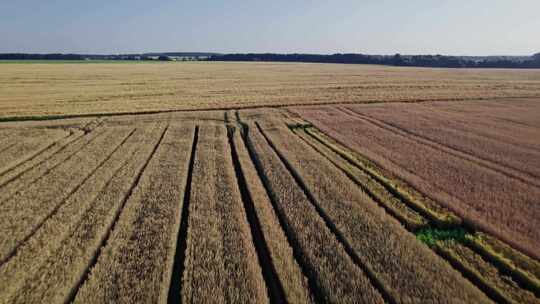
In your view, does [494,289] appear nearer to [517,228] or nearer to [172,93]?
[517,228]

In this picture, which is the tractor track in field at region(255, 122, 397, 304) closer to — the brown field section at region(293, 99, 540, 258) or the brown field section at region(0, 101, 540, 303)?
the brown field section at region(0, 101, 540, 303)

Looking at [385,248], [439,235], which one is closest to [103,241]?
[385,248]

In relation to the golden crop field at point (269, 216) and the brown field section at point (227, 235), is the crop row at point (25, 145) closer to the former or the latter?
the golden crop field at point (269, 216)

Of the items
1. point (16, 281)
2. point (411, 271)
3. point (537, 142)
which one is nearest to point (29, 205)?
point (16, 281)

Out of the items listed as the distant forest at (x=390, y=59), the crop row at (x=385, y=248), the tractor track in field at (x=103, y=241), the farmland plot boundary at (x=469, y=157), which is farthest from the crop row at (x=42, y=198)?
the distant forest at (x=390, y=59)

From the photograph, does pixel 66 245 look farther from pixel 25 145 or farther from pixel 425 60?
pixel 425 60
